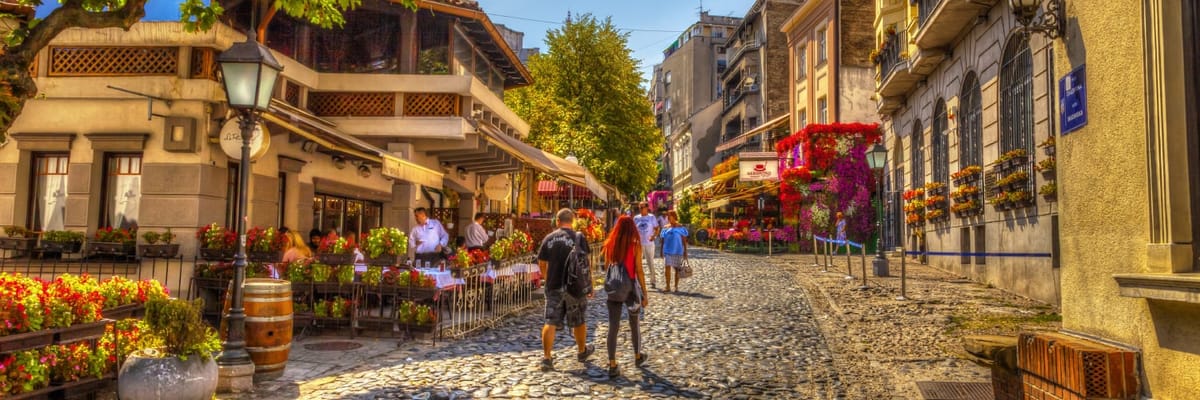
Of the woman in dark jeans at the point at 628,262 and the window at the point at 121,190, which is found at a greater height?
the window at the point at 121,190

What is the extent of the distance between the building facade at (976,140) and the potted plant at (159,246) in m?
10.5

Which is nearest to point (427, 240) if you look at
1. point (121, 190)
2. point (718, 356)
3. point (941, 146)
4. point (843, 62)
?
point (121, 190)

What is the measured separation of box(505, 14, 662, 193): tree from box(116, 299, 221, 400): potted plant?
83.1 feet

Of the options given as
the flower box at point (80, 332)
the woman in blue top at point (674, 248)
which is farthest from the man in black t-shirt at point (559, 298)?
the woman in blue top at point (674, 248)

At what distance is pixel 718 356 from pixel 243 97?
5258 mm

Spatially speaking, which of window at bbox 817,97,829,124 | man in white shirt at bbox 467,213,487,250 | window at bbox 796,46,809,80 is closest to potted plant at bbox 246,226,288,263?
man in white shirt at bbox 467,213,487,250

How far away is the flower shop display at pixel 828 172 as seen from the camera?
2677 centimetres

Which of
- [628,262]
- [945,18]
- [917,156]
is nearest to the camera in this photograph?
[628,262]

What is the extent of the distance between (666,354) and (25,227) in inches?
375

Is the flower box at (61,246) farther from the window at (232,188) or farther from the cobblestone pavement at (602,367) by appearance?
the cobblestone pavement at (602,367)

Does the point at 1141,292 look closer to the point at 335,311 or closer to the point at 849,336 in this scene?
the point at 849,336

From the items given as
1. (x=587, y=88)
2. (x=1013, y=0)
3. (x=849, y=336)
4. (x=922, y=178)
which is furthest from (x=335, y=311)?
(x=587, y=88)

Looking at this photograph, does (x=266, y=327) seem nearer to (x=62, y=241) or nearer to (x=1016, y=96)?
(x=62, y=241)

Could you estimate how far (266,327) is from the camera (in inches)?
284
